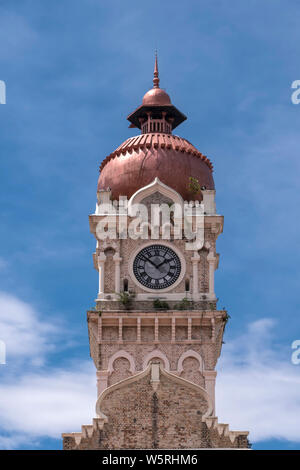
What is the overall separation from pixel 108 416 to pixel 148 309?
421 inches

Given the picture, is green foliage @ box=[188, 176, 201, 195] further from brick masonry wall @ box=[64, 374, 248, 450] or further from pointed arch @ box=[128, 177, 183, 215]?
brick masonry wall @ box=[64, 374, 248, 450]

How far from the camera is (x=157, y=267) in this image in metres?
59.0

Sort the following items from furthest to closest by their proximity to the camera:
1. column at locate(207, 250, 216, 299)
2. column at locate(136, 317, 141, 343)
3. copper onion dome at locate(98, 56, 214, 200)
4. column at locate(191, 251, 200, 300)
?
copper onion dome at locate(98, 56, 214, 200)
column at locate(207, 250, 216, 299)
column at locate(191, 251, 200, 300)
column at locate(136, 317, 141, 343)

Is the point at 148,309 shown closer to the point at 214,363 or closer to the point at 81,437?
the point at 214,363

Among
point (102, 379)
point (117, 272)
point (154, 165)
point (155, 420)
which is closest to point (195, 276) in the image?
point (117, 272)

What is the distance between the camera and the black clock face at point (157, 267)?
58562 millimetres

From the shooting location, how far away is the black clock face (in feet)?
192

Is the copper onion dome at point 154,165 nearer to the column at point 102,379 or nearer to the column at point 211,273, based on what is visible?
the column at point 211,273

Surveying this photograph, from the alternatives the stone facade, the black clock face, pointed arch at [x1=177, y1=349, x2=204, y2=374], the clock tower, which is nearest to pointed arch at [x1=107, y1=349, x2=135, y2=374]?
the clock tower

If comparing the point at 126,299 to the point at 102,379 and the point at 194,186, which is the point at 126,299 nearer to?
the point at 102,379

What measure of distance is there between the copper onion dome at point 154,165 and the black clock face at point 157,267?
3.50 metres

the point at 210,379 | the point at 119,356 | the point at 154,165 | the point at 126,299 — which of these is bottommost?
the point at 210,379

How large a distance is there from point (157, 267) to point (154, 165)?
5888 mm
